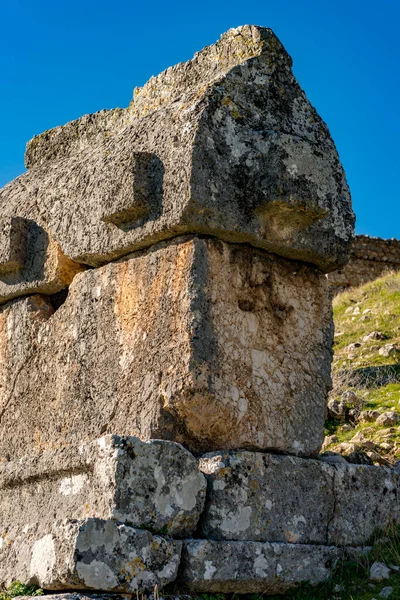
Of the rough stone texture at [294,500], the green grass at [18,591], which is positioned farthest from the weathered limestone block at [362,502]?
the green grass at [18,591]

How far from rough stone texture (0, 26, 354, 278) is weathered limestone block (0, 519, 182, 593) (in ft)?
4.55

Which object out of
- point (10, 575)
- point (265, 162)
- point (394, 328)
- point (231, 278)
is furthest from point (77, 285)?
point (394, 328)

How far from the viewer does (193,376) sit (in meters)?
3.66

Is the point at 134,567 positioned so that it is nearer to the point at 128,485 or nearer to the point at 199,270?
the point at 128,485

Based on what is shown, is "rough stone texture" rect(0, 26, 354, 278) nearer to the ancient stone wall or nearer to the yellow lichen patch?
the yellow lichen patch

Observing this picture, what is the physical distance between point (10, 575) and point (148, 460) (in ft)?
2.85

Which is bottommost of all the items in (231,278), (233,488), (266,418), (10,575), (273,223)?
(10,575)

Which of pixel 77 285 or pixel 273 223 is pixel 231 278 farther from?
pixel 77 285

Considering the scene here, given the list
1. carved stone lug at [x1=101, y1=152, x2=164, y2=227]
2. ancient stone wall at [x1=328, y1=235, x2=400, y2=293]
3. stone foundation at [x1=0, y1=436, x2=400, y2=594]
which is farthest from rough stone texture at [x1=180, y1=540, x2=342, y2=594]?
ancient stone wall at [x1=328, y1=235, x2=400, y2=293]

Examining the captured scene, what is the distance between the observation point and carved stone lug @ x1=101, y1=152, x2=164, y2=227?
13.0 ft

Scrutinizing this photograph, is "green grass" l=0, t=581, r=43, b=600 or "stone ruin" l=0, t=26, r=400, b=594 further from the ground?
"stone ruin" l=0, t=26, r=400, b=594

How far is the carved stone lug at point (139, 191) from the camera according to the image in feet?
13.0

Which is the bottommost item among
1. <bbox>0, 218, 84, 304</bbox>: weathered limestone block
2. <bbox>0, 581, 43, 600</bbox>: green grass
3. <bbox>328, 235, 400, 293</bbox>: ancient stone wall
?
<bbox>0, 581, 43, 600</bbox>: green grass

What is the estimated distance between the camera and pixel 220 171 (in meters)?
3.92
